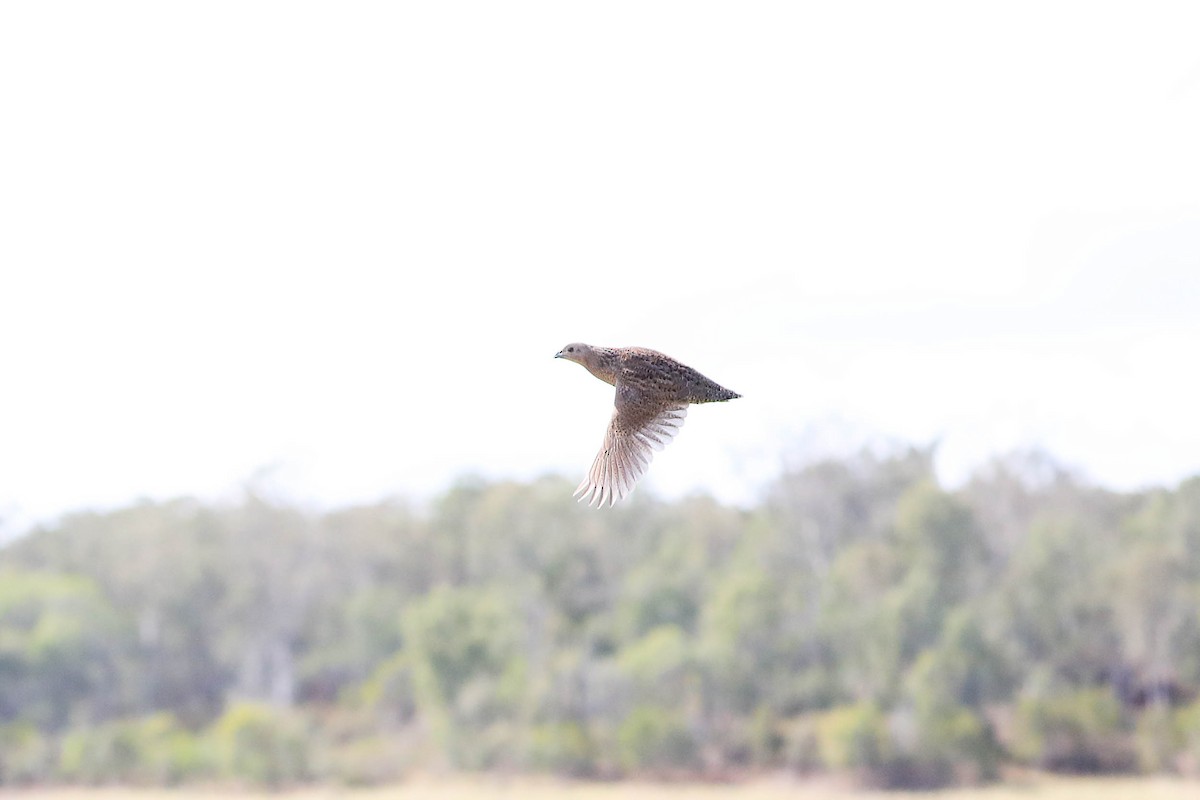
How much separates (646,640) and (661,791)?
627 cm

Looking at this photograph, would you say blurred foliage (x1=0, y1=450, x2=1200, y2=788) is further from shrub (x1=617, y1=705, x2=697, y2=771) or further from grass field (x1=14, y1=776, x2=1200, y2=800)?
grass field (x1=14, y1=776, x2=1200, y2=800)

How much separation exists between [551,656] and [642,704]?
3844mm

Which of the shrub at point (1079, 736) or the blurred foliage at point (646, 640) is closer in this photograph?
the shrub at point (1079, 736)

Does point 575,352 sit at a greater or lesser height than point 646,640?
lesser

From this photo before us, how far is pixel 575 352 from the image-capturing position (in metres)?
12.6

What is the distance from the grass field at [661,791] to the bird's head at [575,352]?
1662 inches

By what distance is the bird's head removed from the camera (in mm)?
12547

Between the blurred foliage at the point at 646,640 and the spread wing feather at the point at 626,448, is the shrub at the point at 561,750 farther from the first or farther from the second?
the spread wing feather at the point at 626,448

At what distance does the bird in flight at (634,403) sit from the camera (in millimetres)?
12539

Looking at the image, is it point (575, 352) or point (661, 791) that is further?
point (661, 791)

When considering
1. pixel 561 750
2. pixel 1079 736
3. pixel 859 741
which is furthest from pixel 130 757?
pixel 1079 736

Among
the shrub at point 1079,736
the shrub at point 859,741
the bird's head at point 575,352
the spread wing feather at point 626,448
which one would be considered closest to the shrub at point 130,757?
the shrub at point 859,741

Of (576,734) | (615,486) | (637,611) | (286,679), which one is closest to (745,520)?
(637,611)

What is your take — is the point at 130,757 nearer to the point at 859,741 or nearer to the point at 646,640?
the point at 646,640
